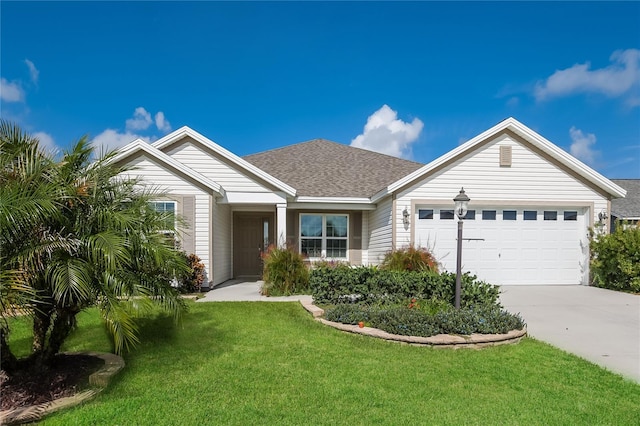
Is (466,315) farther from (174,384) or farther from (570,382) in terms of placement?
(174,384)

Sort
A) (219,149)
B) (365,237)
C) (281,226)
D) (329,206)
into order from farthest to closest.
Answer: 1. (365,237)
2. (329,206)
3. (219,149)
4. (281,226)

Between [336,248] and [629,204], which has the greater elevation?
[629,204]

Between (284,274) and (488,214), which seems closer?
(284,274)

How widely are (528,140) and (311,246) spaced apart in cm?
833

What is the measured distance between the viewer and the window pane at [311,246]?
44.7 ft

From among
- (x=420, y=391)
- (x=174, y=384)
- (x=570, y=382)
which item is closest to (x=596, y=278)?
(x=570, y=382)

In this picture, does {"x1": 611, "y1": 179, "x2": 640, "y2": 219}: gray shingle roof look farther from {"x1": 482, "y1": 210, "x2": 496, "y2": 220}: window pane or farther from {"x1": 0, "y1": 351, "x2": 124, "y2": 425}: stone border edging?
{"x1": 0, "y1": 351, "x2": 124, "y2": 425}: stone border edging

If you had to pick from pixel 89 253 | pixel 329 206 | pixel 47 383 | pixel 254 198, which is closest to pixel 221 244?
pixel 254 198

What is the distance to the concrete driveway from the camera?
523 centimetres

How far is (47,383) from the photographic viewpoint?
381cm

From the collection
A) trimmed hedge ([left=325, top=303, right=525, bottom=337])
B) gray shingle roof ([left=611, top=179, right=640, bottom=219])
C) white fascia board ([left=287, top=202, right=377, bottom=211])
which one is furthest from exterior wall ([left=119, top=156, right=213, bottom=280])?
gray shingle roof ([left=611, top=179, right=640, bottom=219])

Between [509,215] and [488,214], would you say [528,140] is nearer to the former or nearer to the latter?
[509,215]

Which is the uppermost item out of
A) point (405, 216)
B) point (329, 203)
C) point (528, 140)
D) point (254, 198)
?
point (528, 140)

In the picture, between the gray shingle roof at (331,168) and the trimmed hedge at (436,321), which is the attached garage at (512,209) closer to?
the gray shingle roof at (331,168)
